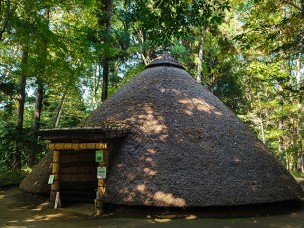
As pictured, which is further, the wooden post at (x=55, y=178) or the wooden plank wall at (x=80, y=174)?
the wooden plank wall at (x=80, y=174)

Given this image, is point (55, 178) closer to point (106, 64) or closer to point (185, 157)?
point (185, 157)

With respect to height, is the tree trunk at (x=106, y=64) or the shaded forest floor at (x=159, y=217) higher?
the tree trunk at (x=106, y=64)

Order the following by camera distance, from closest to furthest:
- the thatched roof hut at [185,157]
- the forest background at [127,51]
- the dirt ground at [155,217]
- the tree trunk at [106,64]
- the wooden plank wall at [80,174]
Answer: the dirt ground at [155,217] < the thatched roof hut at [185,157] < the forest background at [127,51] < the wooden plank wall at [80,174] < the tree trunk at [106,64]

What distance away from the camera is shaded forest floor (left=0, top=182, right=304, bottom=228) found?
7239 millimetres

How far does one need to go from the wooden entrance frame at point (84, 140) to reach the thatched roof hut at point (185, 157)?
34cm

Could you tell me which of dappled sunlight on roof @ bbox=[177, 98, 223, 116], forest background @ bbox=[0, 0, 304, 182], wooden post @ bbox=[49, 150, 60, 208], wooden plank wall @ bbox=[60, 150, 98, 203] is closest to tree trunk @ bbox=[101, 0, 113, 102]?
forest background @ bbox=[0, 0, 304, 182]

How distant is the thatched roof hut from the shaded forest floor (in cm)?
44

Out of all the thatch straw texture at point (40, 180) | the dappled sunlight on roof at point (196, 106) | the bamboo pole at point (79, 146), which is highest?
the dappled sunlight on roof at point (196, 106)

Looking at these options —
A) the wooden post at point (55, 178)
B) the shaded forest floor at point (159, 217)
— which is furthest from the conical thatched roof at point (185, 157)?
the wooden post at point (55, 178)

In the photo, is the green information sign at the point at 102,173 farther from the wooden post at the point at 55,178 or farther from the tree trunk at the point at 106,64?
the tree trunk at the point at 106,64

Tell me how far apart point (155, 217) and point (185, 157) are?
79.2 inches

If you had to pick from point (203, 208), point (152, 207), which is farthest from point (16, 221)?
point (203, 208)

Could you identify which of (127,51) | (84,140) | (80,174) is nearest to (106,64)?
(127,51)

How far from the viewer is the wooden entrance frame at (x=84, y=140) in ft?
27.4
